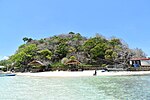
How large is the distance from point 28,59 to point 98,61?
1606 centimetres

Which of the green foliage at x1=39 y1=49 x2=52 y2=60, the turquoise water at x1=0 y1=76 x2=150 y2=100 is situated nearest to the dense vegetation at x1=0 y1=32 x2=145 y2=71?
the green foliage at x1=39 y1=49 x2=52 y2=60

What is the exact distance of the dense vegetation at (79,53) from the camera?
56.5 m

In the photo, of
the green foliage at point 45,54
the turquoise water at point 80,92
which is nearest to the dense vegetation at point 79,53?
the green foliage at point 45,54

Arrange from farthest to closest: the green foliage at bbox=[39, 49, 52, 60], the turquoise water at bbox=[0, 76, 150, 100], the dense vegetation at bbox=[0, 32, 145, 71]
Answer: the green foliage at bbox=[39, 49, 52, 60] → the dense vegetation at bbox=[0, 32, 145, 71] → the turquoise water at bbox=[0, 76, 150, 100]

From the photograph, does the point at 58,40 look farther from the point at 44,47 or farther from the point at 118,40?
the point at 118,40

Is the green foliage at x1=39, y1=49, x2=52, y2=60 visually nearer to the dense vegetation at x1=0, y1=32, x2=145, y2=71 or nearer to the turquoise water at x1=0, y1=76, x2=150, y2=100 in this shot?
the dense vegetation at x1=0, y1=32, x2=145, y2=71

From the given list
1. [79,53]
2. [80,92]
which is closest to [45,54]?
[79,53]

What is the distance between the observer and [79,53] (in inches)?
2397

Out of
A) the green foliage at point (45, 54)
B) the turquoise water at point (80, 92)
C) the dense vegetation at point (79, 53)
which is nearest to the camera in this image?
the turquoise water at point (80, 92)

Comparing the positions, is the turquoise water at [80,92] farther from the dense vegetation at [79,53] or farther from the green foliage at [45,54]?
the green foliage at [45,54]

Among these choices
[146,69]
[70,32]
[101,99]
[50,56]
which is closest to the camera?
[101,99]

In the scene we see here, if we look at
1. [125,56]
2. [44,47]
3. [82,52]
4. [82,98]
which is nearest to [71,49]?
[82,52]

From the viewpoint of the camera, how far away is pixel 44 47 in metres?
66.3

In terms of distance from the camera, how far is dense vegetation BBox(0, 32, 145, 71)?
56.5 metres
